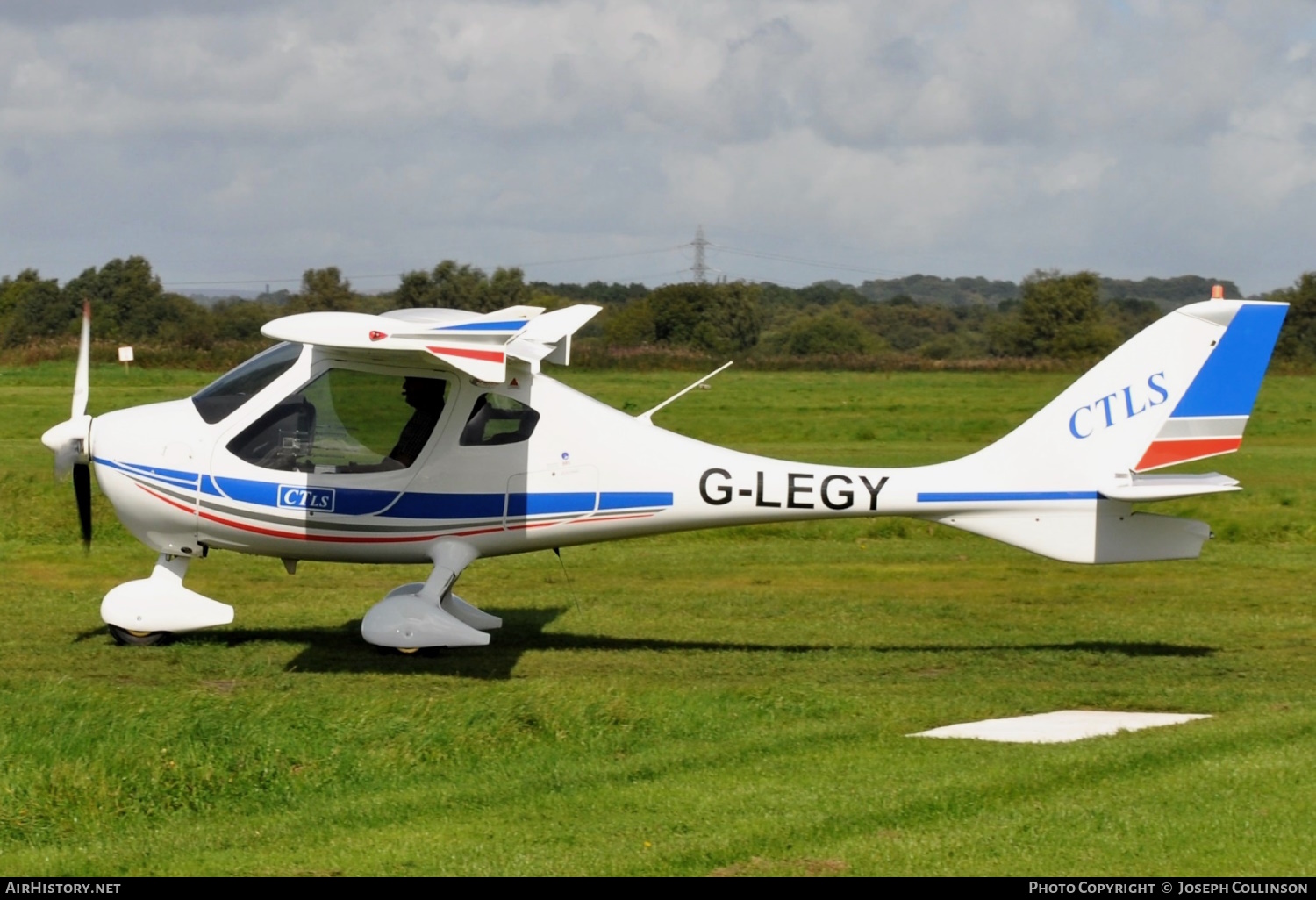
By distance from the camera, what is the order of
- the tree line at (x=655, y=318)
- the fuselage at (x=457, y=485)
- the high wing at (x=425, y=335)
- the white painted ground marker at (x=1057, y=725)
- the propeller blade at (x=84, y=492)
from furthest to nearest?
the tree line at (x=655, y=318) < the propeller blade at (x=84, y=492) < the fuselage at (x=457, y=485) < the high wing at (x=425, y=335) < the white painted ground marker at (x=1057, y=725)

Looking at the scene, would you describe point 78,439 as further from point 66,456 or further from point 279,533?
point 279,533

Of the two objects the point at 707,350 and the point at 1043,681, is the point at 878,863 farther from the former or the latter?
the point at 707,350

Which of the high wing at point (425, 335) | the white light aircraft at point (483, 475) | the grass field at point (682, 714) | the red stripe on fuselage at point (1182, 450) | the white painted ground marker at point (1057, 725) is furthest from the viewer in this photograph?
the white light aircraft at point (483, 475)

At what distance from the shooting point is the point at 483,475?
11531mm

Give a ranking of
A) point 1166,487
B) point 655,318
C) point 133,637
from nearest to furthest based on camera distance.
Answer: point 1166,487 < point 133,637 < point 655,318

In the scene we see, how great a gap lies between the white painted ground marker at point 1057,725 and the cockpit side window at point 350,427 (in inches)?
183

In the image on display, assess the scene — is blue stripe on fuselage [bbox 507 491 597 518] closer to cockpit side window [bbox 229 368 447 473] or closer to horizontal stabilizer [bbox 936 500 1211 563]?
cockpit side window [bbox 229 368 447 473]

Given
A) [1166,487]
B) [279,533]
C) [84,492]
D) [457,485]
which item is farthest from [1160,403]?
[84,492]

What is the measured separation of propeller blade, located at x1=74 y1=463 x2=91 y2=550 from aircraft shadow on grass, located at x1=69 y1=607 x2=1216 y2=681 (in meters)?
0.88

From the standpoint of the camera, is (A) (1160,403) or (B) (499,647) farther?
(B) (499,647)

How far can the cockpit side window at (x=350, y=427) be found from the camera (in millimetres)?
11336

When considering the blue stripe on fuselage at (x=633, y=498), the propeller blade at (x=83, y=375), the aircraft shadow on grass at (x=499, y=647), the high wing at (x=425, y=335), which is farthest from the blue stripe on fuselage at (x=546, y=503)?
the propeller blade at (x=83, y=375)

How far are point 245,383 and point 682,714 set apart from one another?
467 centimetres

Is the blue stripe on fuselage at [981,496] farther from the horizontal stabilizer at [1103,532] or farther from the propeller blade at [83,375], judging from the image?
the propeller blade at [83,375]
